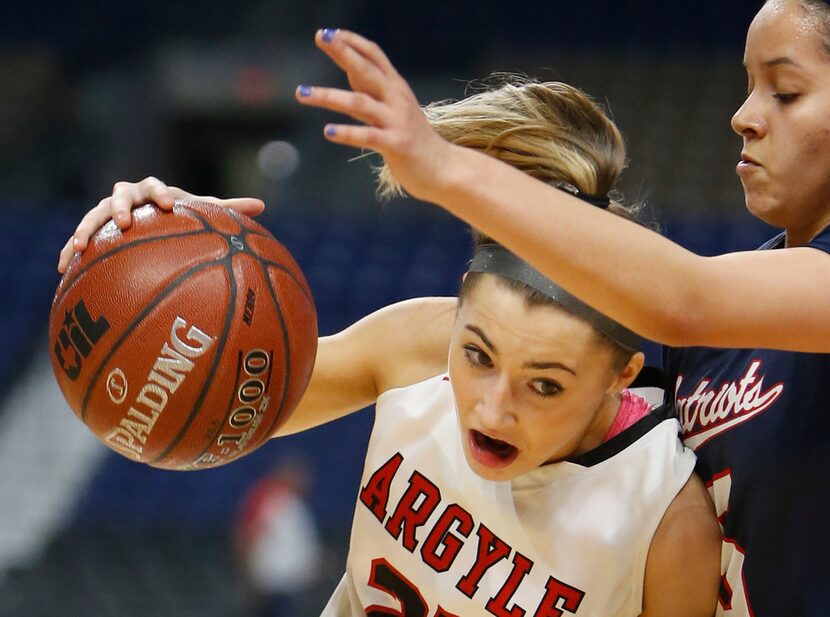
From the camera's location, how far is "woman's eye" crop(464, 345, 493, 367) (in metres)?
1.88

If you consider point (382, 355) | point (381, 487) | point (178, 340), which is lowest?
point (178, 340)

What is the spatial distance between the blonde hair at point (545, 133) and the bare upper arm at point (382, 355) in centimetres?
30

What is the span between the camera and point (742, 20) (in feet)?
29.0

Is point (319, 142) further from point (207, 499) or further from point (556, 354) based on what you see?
point (556, 354)

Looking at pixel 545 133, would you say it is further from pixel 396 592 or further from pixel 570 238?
pixel 396 592

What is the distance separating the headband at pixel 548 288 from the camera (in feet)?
6.04

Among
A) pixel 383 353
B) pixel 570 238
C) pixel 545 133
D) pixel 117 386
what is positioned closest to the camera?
pixel 570 238

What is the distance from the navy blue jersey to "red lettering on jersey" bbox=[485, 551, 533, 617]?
0.34 metres

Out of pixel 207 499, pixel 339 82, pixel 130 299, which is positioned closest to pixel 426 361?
pixel 130 299

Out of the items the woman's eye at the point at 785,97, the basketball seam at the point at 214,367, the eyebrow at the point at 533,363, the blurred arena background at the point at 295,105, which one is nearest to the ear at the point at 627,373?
the eyebrow at the point at 533,363

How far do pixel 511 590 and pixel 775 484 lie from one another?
0.48 m

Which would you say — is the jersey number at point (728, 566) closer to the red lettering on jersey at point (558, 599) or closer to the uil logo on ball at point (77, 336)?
the red lettering on jersey at point (558, 599)

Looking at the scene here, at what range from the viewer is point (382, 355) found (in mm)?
2229

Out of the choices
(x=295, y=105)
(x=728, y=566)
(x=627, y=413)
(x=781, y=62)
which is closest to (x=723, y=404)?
(x=627, y=413)
